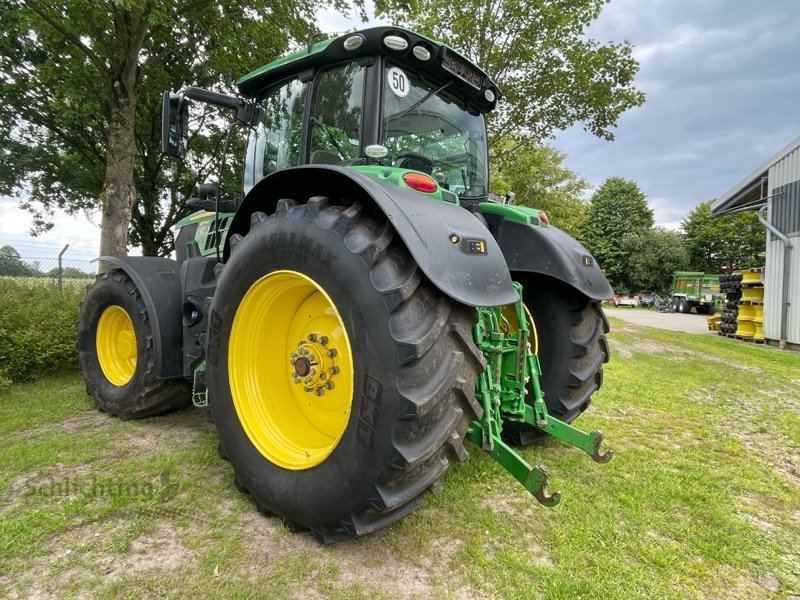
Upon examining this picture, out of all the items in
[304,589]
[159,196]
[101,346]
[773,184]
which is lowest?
[304,589]

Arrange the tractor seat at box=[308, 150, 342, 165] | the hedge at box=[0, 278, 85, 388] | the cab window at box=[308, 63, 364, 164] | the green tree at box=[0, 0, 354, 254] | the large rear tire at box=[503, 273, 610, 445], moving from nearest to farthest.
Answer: the cab window at box=[308, 63, 364, 164] → the tractor seat at box=[308, 150, 342, 165] → the large rear tire at box=[503, 273, 610, 445] → the hedge at box=[0, 278, 85, 388] → the green tree at box=[0, 0, 354, 254]

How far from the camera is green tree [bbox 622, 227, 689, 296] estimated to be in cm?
3425

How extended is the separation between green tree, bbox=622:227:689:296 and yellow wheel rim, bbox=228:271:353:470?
37123 mm

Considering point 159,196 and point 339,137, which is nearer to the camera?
point 339,137

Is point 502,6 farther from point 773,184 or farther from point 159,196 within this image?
point 159,196

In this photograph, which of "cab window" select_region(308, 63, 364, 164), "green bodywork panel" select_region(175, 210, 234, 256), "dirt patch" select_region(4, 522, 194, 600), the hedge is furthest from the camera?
the hedge

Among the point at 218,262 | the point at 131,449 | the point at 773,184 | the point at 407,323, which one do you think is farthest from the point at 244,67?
the point at 773,184

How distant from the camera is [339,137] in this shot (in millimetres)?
2627

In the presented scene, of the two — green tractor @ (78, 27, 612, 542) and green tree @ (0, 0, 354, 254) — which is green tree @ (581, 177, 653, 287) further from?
green tractor @ (78, 27, 612, 542)

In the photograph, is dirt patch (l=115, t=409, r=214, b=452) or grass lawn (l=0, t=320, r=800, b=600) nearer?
grass lawn (l=0, t=320, r=800, b=600)

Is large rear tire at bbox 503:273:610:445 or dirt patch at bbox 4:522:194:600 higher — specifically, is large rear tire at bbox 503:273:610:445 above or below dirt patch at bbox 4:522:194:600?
above

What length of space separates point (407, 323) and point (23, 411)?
366cm

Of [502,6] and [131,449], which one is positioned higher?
[502,6]

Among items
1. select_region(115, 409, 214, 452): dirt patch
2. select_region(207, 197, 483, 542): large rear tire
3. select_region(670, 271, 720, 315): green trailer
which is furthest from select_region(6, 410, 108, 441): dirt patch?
select_region(670, 271, 720, 315): green trailer
